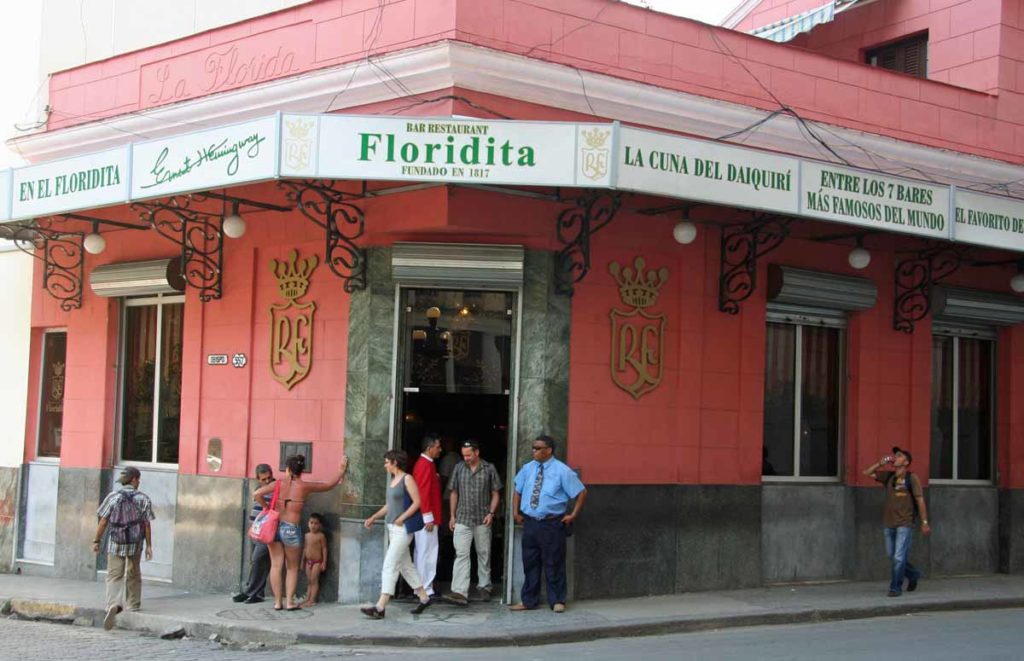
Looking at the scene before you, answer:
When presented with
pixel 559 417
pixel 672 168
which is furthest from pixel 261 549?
pixel 672 168

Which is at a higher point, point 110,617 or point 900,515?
point 900,515

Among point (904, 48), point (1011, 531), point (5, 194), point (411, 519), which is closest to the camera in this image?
point (411, 519)

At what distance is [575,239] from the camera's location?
1208 cm

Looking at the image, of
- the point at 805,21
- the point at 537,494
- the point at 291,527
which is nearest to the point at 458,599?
the point at 537,494

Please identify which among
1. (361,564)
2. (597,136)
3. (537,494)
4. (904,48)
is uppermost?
(904,48)

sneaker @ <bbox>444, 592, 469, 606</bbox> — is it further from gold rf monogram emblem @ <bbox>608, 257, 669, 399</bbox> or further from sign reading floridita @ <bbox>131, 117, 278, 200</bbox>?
sign reading floridita @ <bbox>131, 117, 278, 200</bbox>

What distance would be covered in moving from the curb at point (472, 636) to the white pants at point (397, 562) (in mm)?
682

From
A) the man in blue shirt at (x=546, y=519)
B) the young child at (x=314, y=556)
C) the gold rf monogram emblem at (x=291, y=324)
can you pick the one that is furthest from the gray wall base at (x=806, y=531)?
the gold rf monogram emblem at (x=291, y=324)

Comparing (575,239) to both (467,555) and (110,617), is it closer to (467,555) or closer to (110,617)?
(467,555)

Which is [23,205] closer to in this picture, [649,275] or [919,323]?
[649,275]

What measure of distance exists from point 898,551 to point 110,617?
336 inches

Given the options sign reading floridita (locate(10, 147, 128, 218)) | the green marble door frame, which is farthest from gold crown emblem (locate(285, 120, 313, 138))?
sign reading floridita (locate(10, 147, 128, 218))

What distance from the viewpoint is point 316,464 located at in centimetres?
1254

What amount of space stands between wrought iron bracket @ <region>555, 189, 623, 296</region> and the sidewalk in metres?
3.35
